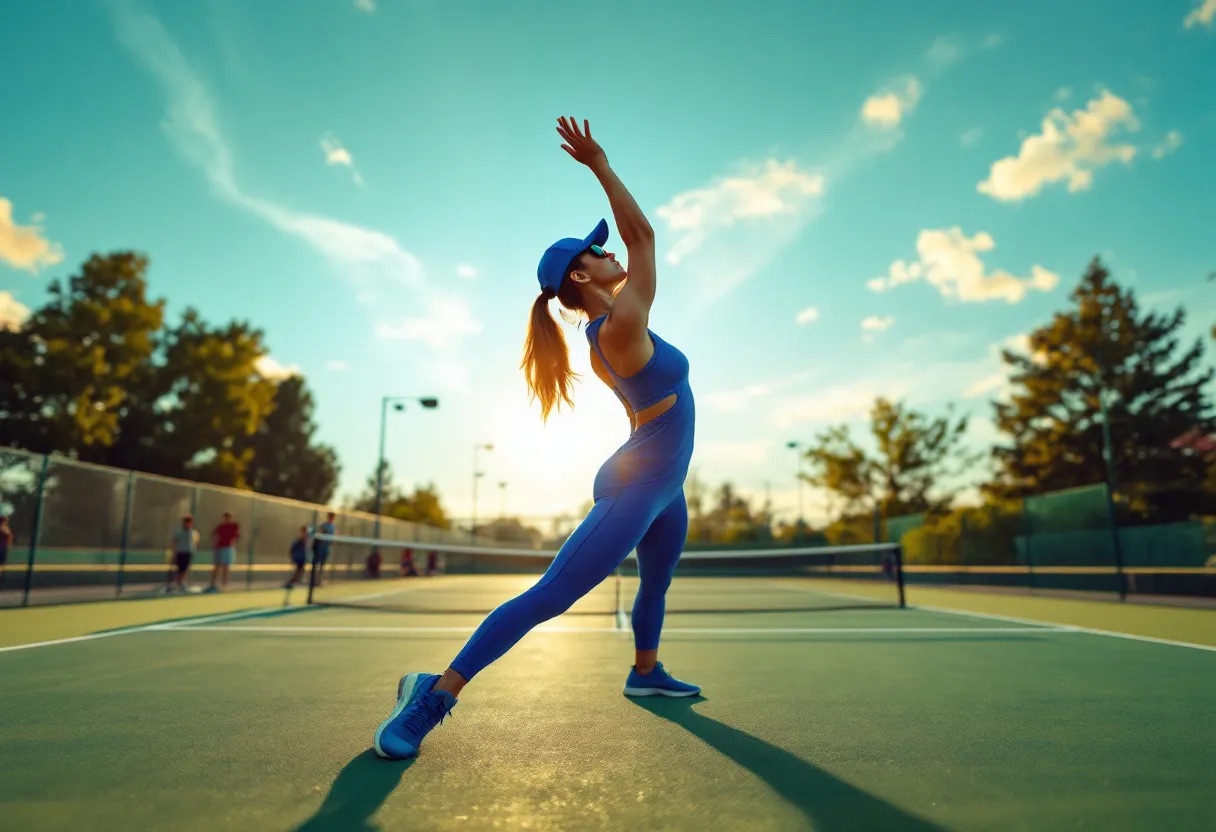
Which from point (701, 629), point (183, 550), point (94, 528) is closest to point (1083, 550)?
point (701, 629)

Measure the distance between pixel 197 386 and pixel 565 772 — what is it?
127 feet

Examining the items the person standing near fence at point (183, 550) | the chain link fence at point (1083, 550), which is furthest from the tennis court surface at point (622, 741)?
the chain link fence at point (1083, 550)

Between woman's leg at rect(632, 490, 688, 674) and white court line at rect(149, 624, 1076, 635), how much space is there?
318 centimetres

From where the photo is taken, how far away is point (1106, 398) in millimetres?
34875

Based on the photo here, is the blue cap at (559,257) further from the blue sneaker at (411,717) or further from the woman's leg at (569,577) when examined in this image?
the blue sneaker at (411,717)

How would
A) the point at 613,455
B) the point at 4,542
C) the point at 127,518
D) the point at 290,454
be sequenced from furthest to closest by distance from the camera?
the point at 290,454 < the point at 127,518 < the point at 4,542 < the point at 613,455

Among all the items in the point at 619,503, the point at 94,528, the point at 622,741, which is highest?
the point at 94,528

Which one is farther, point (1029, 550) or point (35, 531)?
point (1029, 550)

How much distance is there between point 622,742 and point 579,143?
2.14 metres

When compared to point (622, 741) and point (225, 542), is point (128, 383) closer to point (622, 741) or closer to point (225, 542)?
point (225, 542)

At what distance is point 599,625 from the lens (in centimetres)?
761

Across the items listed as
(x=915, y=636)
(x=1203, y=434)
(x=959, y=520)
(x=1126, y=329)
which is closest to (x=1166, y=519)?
(x=1203, y=434)

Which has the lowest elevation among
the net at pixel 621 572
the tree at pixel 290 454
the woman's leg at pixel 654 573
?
the net at pixel 621 572

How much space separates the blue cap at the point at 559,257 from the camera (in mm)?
3070
